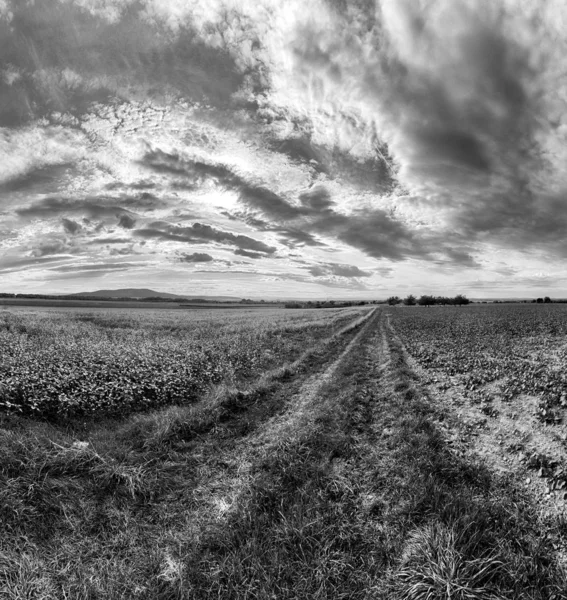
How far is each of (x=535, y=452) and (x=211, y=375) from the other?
11.3 m

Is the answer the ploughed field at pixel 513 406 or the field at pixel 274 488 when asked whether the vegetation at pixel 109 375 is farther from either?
the ploughed field at pixel 513 406

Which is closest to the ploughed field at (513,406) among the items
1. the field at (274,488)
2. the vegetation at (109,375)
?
the field at (274,488)

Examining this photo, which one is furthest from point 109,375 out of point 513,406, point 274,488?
point 513,406

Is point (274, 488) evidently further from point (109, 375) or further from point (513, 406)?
point (513, 406)

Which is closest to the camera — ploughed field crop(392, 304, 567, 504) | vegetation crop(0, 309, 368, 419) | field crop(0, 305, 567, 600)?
→ field crop(0, 305, 567, 600)

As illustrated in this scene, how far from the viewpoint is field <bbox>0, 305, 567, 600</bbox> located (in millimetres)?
3713

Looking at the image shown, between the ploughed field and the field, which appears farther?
the ploughed field

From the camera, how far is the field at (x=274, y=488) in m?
3.71

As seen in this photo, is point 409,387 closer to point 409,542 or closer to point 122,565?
point 409,542

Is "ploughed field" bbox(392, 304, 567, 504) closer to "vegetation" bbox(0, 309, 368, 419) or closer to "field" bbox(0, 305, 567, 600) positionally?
"field" bbox(0, 305, 567, 600)

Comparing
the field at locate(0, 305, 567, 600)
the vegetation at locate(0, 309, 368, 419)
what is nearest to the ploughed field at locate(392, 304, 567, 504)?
the field at locate(0, 305, 567, 600)

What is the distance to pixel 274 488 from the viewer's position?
17.9 ft

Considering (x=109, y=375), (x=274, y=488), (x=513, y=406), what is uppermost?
(x=109, y=375)

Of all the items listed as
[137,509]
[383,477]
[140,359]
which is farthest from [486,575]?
[140,359]
